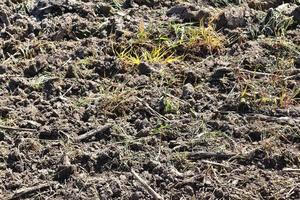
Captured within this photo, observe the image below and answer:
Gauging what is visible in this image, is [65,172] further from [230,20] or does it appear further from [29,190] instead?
[230,20]

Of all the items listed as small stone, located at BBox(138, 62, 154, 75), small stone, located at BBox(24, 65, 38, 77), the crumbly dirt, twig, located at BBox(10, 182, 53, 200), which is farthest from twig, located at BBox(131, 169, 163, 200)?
small stone, located at BBox(24, 65, 38, 77)

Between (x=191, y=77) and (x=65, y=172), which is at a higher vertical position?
(x=191, y=77)

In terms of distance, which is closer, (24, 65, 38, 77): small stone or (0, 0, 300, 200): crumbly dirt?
(0, 0, 300, 200): crumbly dirt

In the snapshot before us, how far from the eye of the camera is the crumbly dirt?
304 cm

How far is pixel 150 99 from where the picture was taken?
11.4 ft

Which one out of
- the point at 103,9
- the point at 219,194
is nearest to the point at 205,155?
the point at 219,194

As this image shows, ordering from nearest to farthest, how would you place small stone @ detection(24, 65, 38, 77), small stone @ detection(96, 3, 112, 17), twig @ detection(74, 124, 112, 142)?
twig @ detection(74, 124, 112, 142), small stone @ detection(24, 65, 38, 77), small stone @ detection(96, 3, 112, 17)

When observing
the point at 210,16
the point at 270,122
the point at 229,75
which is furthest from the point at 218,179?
the point at 210,16

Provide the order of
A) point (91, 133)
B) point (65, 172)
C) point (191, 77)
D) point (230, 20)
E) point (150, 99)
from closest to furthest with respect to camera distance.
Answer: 1. point (65, 172)
2. point (91, 133)
3. point (150, 99)
4. point (191, 77)
5. point (230, 20)

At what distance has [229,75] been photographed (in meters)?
3.65

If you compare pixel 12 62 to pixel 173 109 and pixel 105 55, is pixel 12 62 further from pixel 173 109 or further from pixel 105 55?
pixel 173 109

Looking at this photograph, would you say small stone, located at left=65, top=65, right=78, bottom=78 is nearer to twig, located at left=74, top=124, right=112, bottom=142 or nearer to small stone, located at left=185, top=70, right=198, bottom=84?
twig, located at left=74, top=124, right=112, bottom=142

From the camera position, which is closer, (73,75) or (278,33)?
(73,75)

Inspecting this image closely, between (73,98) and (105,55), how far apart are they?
44 centimetres
